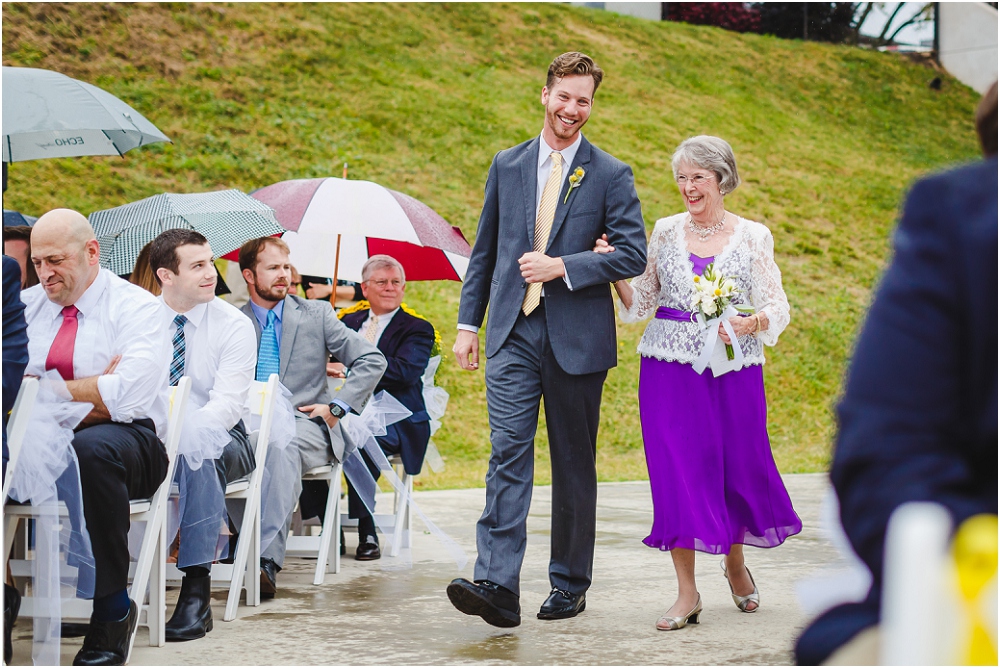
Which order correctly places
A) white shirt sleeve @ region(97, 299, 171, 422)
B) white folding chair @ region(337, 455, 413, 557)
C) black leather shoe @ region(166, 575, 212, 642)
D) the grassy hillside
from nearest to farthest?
white shirt sleeve @ region(97, 299, 171, 422)
black leather shoe @ region(166, 575, 212, 642)
white folding chair @ region(337, 455, 413, 557)
the grassy hillside

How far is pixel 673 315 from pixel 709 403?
1.30 feet

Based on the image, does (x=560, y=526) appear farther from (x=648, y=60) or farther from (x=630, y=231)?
(x=648, y=60)

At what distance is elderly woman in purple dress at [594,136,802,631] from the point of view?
4473 mm

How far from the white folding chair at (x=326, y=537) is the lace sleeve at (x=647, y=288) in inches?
70.8

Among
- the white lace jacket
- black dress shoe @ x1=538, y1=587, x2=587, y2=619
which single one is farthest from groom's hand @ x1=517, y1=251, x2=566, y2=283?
black dress shoe @ x1=538, y1=587, x2=587, y2=619

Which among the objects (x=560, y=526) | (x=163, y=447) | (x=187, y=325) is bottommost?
(x=560, y=526)

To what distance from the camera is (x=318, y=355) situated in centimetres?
577

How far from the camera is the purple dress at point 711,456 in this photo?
14.7 feet

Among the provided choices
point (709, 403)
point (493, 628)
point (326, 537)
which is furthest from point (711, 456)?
point (326, 537)

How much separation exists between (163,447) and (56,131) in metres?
3.16

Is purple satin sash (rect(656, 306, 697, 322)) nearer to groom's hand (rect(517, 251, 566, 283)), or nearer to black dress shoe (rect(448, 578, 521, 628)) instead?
groom's hand (rect(517, 251, 566, 283))

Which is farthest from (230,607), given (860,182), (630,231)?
(860,182)

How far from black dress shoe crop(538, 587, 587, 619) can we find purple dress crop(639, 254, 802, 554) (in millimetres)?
379

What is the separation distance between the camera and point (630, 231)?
4539 mm
